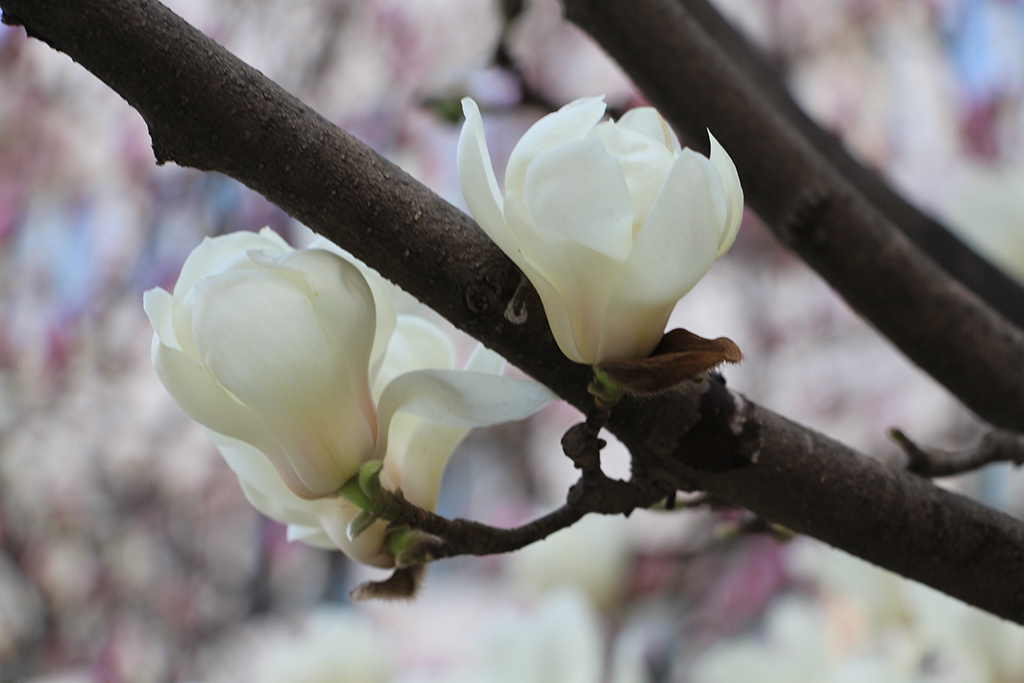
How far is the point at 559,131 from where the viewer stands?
0.22 m

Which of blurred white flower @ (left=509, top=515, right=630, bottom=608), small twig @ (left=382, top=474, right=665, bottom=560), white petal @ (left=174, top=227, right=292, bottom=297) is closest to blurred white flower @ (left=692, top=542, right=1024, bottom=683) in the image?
blurred white flower @ (left=509, top=515, right=630, bottom=608)

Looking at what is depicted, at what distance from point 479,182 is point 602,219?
0.12ft

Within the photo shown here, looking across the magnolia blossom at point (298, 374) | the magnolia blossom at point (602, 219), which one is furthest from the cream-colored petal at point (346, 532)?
the magnolia blossom at point (602, 219)

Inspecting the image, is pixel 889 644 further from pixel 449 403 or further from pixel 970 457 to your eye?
pixel 449 403


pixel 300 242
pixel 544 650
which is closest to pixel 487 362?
pixel 544 650

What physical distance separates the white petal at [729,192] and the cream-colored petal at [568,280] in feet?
0.11

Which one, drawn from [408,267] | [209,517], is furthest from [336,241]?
[209,517]

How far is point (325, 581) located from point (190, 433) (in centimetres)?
44

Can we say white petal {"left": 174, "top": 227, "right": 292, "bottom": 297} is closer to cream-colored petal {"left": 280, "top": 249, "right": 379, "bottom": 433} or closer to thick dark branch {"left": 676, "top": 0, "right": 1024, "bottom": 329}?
cream-colored petal {"left": 280, "top": 249, "right": 379, "bottom": 433}

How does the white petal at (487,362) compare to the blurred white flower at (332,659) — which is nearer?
the white petal at (487,362)

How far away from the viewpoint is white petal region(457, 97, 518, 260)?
22 cm

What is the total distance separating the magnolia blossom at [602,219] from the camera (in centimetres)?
20

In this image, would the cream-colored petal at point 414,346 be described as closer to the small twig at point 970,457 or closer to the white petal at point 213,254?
the white petal at point 213,254

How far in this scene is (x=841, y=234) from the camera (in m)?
0.50
